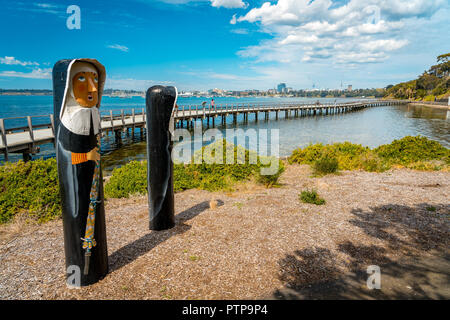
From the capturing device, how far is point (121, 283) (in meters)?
3.93

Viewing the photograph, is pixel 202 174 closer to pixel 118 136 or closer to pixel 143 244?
pixel 143 244

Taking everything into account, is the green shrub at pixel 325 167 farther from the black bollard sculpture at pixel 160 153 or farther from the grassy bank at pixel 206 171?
the black bollard sculpture at pixel 160 153

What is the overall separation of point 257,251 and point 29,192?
529cm

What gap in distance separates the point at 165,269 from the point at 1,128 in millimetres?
13315

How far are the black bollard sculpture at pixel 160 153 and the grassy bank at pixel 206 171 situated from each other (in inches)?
104

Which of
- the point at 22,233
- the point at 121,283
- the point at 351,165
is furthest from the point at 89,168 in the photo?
the point at 351,165

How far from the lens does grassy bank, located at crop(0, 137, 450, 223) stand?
633cm

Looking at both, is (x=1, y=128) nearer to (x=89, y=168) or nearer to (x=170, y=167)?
(x=170, y=167)

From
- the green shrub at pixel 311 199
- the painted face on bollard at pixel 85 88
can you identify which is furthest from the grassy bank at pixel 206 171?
the painted face on bollard at pixel 85 88

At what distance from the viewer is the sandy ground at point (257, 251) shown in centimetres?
384

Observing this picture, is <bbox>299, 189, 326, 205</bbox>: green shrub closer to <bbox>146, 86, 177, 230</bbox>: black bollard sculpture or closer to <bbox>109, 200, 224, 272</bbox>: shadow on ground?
<bbox>109, 200, 224, 272</bbox>: shadow on ground
